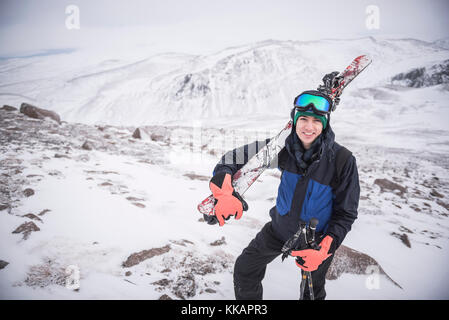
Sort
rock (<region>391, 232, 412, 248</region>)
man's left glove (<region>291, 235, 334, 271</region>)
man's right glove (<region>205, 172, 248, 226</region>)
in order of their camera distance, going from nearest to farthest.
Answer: man's left glove (<region>291, 235, 334, 271</region>)
man's right glove (<region>205, 172, 248, 226</region>)
rock (<region>391, 232, 412, 248</region>)

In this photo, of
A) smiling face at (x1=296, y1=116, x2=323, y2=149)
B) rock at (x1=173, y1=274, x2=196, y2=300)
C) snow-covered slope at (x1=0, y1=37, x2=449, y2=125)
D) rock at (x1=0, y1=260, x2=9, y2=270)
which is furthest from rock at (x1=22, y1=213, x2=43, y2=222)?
snow-covered slope at (x1=0, y1=37, x2=449, y2=125)

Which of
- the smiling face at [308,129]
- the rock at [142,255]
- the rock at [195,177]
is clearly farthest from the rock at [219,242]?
the rock at [195,177]

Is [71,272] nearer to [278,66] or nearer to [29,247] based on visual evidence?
[29,247]

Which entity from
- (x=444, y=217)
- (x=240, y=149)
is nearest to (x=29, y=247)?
(x=240, y=149)

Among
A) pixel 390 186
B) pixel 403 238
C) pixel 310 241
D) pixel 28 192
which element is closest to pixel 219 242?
pixel 310 241

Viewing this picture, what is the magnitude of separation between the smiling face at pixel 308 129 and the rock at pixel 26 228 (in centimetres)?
307

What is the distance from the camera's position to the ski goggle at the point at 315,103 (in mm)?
1856

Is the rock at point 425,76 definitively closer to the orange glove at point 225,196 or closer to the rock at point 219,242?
the rock at point 219,242

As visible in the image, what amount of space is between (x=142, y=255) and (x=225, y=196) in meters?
1.26

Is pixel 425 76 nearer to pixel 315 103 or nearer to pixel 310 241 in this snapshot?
pixel 315 103

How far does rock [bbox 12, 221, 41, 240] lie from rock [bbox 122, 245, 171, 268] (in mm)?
1162

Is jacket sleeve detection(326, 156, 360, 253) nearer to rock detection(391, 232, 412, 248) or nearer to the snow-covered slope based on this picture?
rock detection(391, 232, 412, 248)

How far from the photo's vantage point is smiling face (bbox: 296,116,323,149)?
181cm

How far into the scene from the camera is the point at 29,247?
7.09ft
